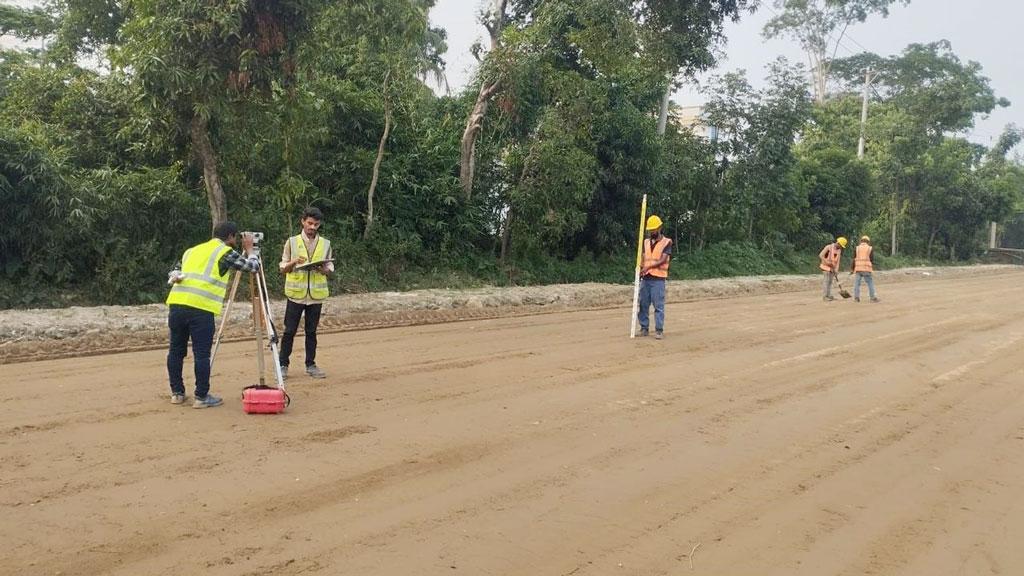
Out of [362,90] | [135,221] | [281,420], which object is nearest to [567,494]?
[281,420]

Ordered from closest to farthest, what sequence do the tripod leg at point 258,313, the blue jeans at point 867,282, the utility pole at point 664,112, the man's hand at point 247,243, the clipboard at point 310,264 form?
the man's hand at point 247,243 < the tripod leg at point 258,313 < the clipboard at point 310,264 < the blue jeans at point 867,282 < the utility pole at point 664,112

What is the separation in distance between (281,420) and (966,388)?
7.06 meters

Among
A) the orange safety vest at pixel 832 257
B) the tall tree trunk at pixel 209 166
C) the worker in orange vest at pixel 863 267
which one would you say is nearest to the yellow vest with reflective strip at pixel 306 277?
the tall tree trunk at pixel 209 166

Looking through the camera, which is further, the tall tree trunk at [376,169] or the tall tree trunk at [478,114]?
the tall tree trunk at [478,114]

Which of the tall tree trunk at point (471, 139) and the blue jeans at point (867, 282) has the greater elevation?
the tall tree trunk at point (471, 139)

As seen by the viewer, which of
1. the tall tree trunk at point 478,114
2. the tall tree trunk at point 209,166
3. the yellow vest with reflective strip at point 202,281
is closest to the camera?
the yellow vest with reflective strip at point 202,281

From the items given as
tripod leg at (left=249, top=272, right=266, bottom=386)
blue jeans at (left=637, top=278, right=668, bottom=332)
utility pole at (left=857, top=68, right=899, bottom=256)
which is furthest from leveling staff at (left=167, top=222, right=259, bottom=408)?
utility pole at (left=857, top=68, right=899, bottom=256)

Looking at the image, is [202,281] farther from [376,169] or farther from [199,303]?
[376,169]

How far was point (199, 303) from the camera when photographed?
6.42 m

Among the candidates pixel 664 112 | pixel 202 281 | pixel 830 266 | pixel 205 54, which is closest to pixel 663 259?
pixel 202 281

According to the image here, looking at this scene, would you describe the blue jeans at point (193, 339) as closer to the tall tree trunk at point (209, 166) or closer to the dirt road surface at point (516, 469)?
the dirt road surface at point (516, 469)

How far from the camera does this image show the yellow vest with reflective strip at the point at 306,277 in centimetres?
764

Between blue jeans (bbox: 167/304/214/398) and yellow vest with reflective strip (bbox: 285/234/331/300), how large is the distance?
127 centimetres

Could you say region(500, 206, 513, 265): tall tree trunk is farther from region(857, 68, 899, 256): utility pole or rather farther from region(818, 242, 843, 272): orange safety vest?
region(857, 68, 899, 256): utility pole
